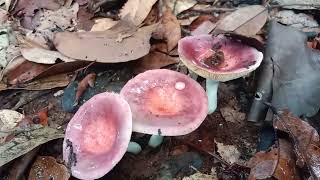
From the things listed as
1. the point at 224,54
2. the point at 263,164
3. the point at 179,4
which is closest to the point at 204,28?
the point at 179,4

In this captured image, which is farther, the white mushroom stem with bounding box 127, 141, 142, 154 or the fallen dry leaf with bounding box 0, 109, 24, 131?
the fallen dry leaf with bounding box 0, 109, 24, 131

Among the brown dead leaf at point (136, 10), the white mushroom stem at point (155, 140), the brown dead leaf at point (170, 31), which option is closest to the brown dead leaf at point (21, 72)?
the brown dead leaf at point (136, 10)

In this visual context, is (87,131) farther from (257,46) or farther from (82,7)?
(82,7)

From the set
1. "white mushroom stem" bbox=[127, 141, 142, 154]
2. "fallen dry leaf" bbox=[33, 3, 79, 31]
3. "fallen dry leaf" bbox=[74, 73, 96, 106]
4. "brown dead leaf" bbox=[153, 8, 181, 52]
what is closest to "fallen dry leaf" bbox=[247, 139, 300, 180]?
"white mushroom stem" bbox=[127, 141, 142, 154]

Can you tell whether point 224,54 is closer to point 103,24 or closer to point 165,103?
point 165,103

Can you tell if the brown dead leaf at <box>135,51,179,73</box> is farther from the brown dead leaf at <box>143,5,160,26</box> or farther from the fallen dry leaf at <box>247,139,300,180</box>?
the fallen dry leaf at <box>247,139,300,180</box>

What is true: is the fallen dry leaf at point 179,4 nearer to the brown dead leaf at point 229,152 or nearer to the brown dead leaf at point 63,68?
the brown dead leaf at point 63,68

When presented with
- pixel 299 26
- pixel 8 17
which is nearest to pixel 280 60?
pixel 299 26
